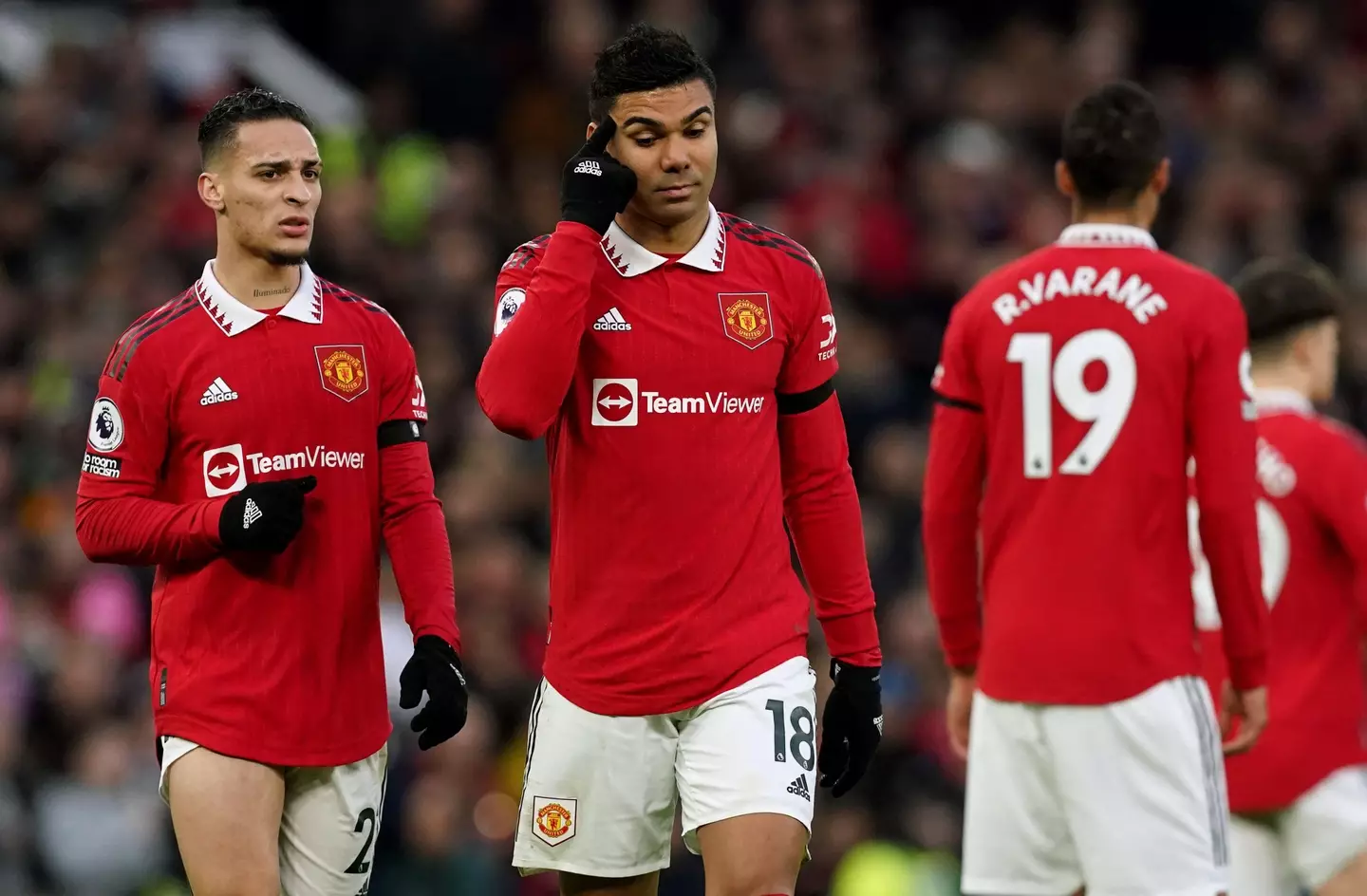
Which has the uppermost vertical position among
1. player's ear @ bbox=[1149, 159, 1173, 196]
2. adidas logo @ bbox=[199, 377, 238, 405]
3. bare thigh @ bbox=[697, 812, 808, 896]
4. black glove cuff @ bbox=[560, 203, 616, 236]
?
player's ear @ bbox=[1149, 159, 1173, 196]

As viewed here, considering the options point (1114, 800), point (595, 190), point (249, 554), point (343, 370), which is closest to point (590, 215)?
point (595, 190)

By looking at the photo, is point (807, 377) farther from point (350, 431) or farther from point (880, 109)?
point (880, 109)

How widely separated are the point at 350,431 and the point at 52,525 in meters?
6.18

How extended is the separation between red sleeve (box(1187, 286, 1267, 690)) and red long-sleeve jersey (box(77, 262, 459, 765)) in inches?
80.3

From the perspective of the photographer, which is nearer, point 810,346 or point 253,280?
point 810,346

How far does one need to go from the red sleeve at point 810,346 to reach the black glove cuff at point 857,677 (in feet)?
2.45

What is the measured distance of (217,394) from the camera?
5.45m

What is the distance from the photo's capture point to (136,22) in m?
15.2

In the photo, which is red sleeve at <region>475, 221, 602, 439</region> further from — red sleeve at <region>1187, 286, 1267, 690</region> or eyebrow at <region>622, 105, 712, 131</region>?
red sleeve at <region>1187, 286, 1267, 690</region>

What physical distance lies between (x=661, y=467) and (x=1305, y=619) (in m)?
2.49

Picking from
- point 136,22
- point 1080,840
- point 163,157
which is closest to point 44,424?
point 163,157

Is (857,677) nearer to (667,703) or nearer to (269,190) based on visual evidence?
(667,703)

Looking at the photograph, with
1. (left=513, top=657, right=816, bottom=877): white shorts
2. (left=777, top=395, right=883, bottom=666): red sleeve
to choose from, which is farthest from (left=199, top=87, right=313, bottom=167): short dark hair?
(left=513, top=657, right=816, bottom=877): white shorts

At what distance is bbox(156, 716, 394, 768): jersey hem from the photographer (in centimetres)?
537
